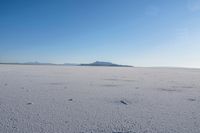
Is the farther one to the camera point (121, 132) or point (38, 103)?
point (38, 103)

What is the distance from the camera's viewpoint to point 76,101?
598cm

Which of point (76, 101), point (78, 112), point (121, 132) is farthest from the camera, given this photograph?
point (76, 101)

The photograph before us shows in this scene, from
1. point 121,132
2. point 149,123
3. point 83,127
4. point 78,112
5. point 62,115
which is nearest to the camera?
point 121,132

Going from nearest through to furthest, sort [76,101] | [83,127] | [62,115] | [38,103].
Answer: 1. [83,127]
2. [62,115]
3. [38,103]
4. [76,101]

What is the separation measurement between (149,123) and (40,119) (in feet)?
7.33

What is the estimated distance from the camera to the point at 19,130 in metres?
3.51

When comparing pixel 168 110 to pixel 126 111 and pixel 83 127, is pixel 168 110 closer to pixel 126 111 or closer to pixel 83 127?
pixel 126 111

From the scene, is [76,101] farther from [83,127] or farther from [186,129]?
[186,129]

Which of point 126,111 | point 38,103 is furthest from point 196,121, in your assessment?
point 38,103

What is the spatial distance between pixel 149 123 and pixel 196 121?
3.31ft

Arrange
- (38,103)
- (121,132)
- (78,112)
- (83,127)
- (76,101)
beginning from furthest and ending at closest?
(76,101)
(38,103)
(78,112)
(83,127)
(121,132)

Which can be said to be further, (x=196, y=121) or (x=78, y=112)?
(x=78, y=112)

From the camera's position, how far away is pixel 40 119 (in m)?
4.13

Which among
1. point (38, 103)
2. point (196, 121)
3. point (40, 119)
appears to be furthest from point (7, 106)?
point (196, 121)
